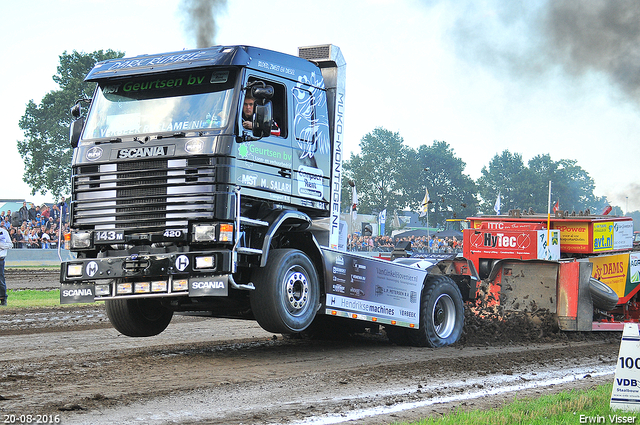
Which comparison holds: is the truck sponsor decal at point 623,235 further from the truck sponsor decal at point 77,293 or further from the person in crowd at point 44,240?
the person in crowd at point 44,240

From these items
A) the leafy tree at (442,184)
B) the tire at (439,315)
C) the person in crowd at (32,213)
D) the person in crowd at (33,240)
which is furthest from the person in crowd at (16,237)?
the leafy tree at (442,184)

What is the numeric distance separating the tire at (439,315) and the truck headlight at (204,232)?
3.90 meters

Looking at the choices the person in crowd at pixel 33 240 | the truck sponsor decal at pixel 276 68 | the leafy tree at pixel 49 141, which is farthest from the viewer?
the leafy tree at pixel 49 141

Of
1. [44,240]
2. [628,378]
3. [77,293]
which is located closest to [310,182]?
[77,293]

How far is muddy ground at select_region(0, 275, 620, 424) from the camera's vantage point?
5547 millimetres

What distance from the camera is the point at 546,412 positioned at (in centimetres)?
561

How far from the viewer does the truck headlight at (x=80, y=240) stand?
782 centimetres

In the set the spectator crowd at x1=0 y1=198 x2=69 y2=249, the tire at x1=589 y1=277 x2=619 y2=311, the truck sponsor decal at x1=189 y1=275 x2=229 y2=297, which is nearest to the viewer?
the truck sponsor decal at x1=189 y1=275 x2=229 y2=297

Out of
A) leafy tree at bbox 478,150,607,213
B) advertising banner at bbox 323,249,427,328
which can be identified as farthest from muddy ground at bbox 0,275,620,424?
leafy tree at bbox 478,150,607,213

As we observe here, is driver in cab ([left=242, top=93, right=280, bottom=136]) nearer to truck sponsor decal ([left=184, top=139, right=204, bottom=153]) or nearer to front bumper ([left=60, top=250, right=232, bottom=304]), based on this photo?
truck sponsor decal ([left=184, top=139, right=204, bottom=153])

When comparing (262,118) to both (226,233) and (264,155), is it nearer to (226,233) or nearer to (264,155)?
(264,155)

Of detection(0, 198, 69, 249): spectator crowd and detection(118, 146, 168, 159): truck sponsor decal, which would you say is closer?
detection(118, 146, 168, 159): truck sponsor decal

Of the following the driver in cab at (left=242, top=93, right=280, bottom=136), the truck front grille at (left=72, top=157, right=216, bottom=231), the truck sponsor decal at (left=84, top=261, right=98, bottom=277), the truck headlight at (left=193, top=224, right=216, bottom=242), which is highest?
the driver in cab at (left=242, top=93, right=280, bottom=136)

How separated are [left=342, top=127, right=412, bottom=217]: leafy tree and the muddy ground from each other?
276ft
